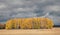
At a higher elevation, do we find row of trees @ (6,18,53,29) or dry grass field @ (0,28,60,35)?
row of trees @ (6,18,53,29)

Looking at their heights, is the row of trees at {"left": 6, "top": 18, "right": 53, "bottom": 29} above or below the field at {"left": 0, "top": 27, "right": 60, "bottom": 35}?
above

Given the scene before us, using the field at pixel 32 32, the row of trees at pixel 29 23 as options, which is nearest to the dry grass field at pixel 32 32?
the field at pixel 32 32

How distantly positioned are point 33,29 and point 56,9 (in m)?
0.90

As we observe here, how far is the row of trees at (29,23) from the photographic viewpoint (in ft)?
15.3

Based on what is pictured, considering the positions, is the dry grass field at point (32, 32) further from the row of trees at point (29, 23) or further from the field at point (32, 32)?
the row of trees at point (29, 23)

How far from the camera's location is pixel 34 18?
184 inches

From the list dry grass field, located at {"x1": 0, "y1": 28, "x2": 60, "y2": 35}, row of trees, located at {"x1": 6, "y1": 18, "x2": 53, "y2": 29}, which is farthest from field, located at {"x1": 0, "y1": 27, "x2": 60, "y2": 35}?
row of trees, located at {"x1": 6, "y1": 18, "x2": 53, "y2": 29}

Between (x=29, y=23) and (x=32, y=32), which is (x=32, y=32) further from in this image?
(x=29, y=23)

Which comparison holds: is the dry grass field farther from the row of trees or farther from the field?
the row of trees

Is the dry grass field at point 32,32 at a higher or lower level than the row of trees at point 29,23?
lower

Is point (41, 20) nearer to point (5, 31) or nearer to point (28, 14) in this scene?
point (28, 14)

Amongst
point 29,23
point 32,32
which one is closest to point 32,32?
point 32,32

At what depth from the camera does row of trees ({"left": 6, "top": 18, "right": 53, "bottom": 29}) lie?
15.3 feet

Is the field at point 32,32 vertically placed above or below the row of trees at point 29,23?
below
